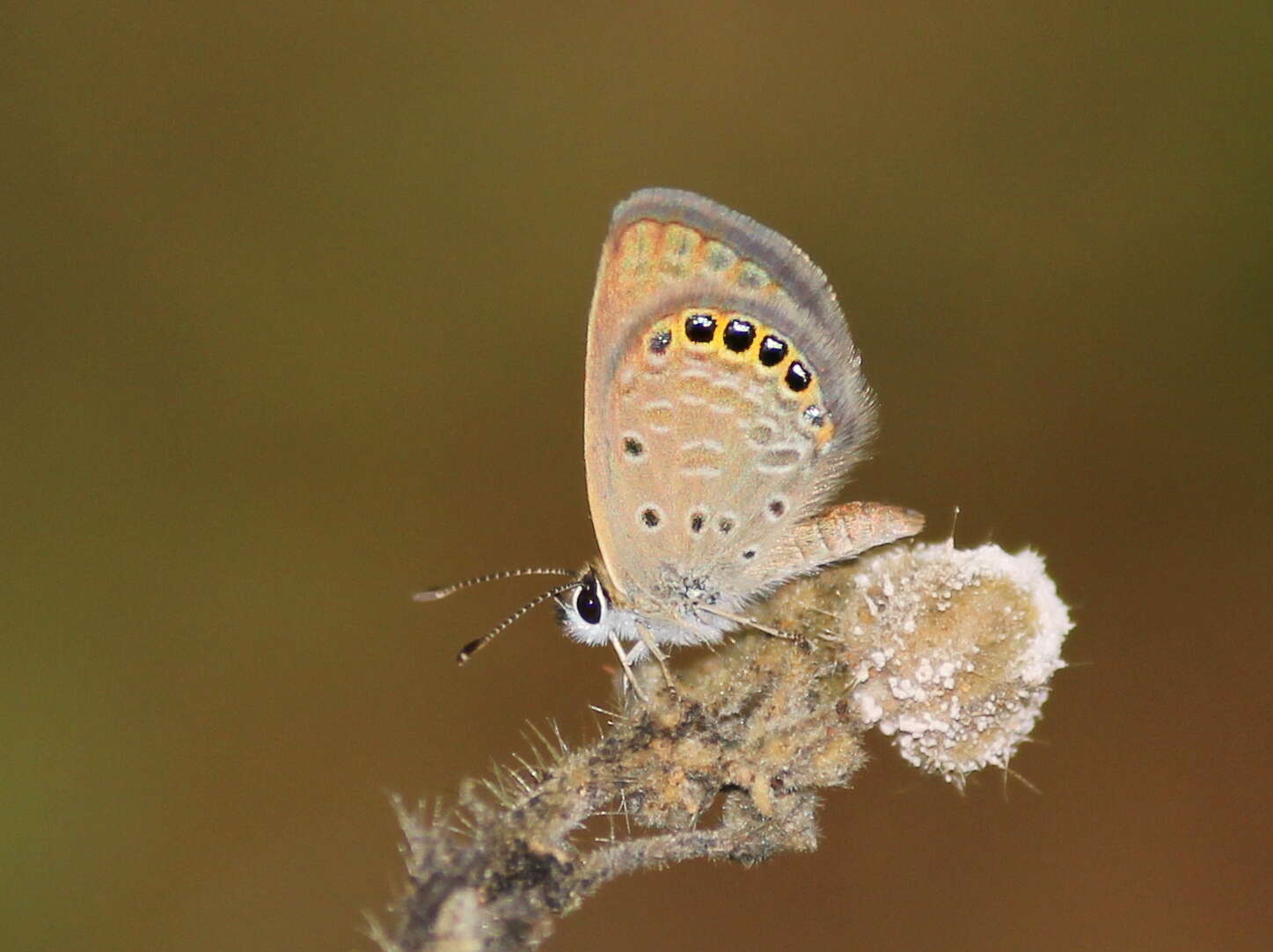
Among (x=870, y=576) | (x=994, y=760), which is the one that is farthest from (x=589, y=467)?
(x=994, y=760)

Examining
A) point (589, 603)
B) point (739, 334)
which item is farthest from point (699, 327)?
point (589, 603)

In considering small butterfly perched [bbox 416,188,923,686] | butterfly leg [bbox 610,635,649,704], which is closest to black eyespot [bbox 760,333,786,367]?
small butterfly perched [bbox 416,188,923,686]

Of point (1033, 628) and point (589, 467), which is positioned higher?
point (589, 467)

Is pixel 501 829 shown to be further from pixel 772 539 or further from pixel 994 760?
pixel 772 539

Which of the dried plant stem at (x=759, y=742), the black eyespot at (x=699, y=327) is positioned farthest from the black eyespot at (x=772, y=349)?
the dried plant stem at (x=759, y=742)

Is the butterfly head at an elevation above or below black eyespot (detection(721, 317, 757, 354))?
below

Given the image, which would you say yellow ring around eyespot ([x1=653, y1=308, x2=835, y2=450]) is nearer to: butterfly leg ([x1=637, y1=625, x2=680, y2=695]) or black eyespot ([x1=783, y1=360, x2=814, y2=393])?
black eyespot ([x1=783, y1=360, x2=814, y2=393])

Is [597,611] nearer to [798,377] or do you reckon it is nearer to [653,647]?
[653,647]

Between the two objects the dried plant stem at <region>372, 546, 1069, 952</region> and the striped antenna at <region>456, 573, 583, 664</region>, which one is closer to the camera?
the dried plant stem at <region>372, 546, 1069, 952</region>
